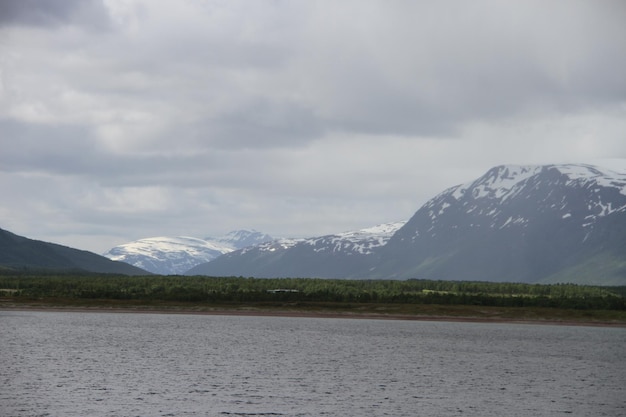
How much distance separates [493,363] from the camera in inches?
4471

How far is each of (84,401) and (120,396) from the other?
12.8 feet

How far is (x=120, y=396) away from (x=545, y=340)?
336 feet

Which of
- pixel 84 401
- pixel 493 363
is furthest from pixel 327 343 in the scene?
pixel 84 401

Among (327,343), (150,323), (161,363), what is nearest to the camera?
(161,363)

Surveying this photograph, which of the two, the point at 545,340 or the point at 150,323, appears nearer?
the point at 545,340

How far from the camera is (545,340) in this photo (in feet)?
520

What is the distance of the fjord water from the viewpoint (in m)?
71.4

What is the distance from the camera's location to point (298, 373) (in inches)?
3740

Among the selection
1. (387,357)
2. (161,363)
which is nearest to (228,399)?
(161,363)

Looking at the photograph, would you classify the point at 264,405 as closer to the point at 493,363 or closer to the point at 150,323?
the point at 493,363

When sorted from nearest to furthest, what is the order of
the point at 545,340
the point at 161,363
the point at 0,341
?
the point at 161,363 < the point at 0,341 < the point at 545,340

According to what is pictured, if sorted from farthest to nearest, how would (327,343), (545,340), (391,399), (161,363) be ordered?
1. (545,340)
2. (327,343)
3. (161,363)
4. (391,399)

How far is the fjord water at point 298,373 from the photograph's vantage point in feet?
234

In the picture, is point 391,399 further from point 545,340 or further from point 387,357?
point 545,340
